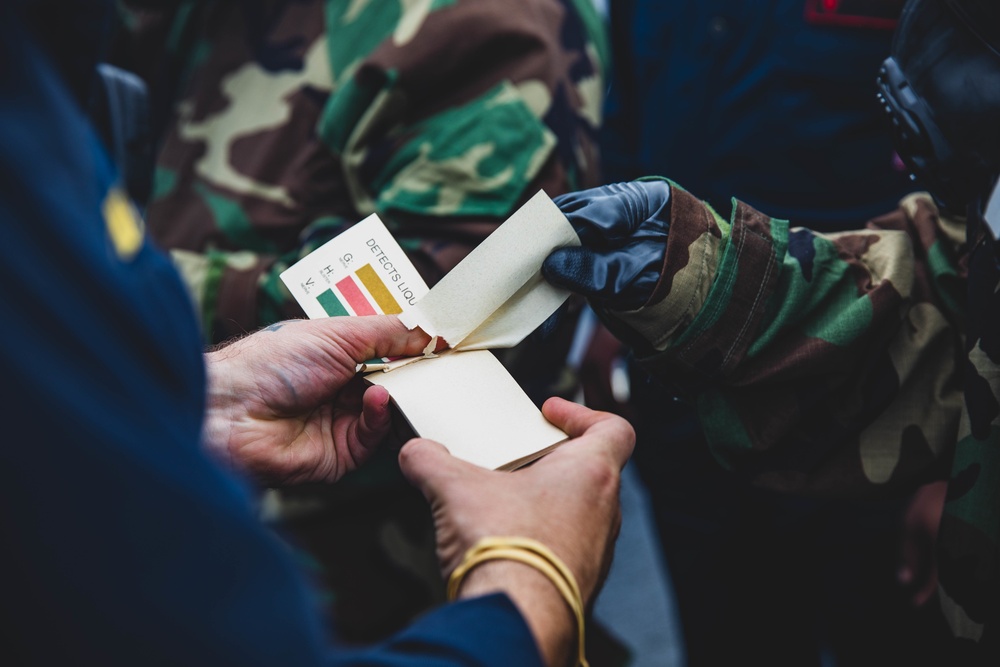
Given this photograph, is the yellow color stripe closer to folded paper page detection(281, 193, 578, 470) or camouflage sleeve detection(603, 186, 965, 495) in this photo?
folded paper page detection(281, 193, 578, 470)

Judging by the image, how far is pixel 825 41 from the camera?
4.65 ft

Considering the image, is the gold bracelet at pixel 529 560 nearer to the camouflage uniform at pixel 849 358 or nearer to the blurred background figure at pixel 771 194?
the camouflage uniform at pixel 849 358

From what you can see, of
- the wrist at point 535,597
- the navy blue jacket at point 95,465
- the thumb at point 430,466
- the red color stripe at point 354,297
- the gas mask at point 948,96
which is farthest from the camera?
the red color stripe at point 354,297

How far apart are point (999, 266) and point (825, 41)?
81cm

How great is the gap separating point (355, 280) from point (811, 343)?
1.70 feet

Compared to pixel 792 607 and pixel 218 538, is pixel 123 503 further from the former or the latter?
pixel 792 607

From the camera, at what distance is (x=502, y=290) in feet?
2.70

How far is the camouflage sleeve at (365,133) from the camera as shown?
4.25 feet

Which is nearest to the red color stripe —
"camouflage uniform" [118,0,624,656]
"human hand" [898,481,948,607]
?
"camouflage uniform" [118,0,624,656]

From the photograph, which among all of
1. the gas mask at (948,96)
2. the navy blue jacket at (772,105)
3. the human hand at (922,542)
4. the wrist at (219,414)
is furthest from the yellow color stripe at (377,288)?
the human hand at (922,542)

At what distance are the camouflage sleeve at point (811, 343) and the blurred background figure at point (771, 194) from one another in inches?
16.3

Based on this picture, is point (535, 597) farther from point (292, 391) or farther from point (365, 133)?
point (365, 133)

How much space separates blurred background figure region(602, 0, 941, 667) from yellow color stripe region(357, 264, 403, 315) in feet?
2.06

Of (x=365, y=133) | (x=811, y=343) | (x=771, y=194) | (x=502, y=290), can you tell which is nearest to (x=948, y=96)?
(x=811, y=343)
